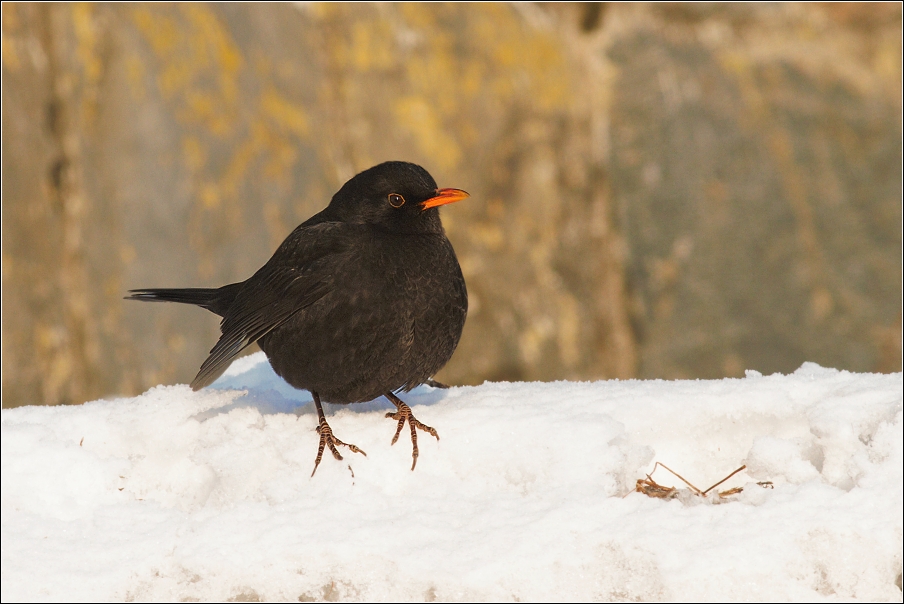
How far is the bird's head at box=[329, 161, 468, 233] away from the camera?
3.68m

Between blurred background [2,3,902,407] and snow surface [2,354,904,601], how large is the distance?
13.1 ft

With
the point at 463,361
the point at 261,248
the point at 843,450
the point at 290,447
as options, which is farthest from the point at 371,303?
the point at 463,361

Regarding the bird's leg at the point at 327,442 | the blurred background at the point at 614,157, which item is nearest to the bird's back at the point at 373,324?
the bird's leg at the point at 327,442

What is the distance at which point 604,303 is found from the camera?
793cm

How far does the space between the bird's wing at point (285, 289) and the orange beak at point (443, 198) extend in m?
0.34

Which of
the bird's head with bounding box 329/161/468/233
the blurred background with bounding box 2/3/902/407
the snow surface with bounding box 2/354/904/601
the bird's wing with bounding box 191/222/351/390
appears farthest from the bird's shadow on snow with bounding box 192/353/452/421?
the blurred background with bounding box 2/3/902/407

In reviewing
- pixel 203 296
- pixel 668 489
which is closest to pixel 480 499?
pixel 668 489

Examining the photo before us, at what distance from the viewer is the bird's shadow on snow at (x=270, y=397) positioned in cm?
353

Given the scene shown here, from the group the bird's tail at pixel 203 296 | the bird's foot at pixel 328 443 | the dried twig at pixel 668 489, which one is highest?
the bird's tail at pixel 203 296

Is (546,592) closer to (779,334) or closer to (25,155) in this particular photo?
(25,155)

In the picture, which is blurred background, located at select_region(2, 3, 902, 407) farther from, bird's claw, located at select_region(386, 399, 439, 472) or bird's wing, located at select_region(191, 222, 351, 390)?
bird's claw, located at select_region(386, 399, 439, 472)

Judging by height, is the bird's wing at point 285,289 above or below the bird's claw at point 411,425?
above

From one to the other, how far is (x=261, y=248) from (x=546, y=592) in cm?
504

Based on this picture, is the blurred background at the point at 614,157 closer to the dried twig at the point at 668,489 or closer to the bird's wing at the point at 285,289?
the bird's wing at the point at 285,289
